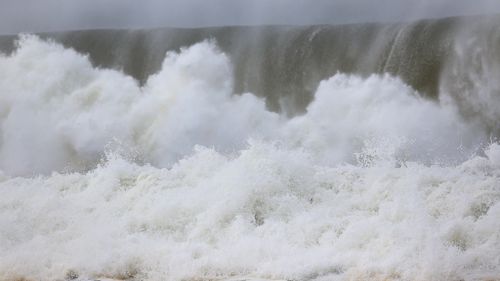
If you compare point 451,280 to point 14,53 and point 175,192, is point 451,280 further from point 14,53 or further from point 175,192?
point 14,53

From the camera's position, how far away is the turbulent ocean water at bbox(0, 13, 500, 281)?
789 centimetres

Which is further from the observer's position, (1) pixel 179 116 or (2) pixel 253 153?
(1) pixel 179 116

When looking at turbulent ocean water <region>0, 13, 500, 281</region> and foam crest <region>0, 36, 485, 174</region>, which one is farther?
foam crest <region>0, 36, 485, 174</region>

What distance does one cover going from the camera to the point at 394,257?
7.15 m

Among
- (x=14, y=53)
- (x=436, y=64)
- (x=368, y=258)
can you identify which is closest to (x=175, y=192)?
(x=368, y=258)

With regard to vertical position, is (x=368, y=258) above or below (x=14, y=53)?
below

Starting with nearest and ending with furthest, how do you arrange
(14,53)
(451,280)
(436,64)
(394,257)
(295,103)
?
(451,280), (394,257), (436,64), (295,103), (14,53)

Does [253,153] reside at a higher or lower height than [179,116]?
lower

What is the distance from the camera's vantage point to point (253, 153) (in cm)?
1034

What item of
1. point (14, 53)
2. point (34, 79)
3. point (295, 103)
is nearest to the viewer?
point (295, 103)

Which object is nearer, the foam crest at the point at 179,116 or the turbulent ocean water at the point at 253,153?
the turbulent ocean water at the point at 253,153

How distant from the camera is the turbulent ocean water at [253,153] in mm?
7895

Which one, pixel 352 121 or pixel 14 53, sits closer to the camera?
pixel 352 121

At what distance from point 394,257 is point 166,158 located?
400 inches
